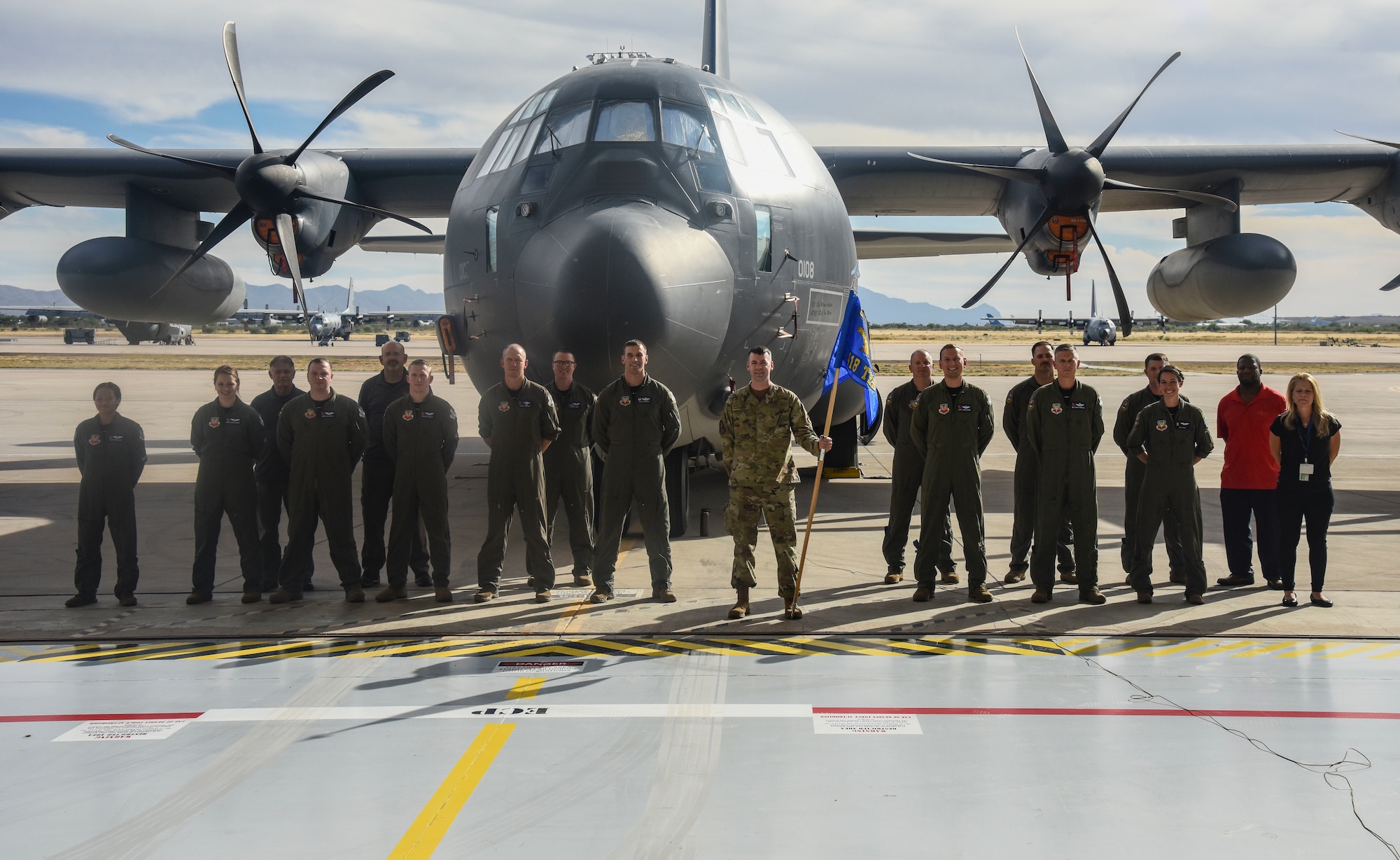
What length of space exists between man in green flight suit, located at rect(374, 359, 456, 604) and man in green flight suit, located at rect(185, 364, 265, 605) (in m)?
0.92

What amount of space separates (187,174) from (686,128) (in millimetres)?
8411

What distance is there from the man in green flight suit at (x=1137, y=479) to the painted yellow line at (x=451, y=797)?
15.5 feet

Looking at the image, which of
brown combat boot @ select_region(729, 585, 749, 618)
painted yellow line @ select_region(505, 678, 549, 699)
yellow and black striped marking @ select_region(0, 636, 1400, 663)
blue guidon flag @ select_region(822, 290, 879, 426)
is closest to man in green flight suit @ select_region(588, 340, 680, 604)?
brown combat boot @ select_region(729, 585, 749, 618)

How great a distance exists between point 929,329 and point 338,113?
133 meters

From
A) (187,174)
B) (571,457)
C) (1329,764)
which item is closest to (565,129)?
(571,457)

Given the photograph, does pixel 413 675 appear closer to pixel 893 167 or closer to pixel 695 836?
pixel 695 836

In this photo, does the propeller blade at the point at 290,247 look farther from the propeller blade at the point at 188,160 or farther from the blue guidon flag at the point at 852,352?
the blue guidon flag at the point at 852,352

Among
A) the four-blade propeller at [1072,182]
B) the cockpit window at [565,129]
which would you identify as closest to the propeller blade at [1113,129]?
the four-blade propeller at [1072,182]

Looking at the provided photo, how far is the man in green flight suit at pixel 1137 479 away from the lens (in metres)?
7.43

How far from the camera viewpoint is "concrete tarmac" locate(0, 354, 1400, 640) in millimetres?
6570

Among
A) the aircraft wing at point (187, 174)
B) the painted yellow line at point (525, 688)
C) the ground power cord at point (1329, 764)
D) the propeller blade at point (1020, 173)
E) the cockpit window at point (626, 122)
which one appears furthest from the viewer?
the aircraft wing at point (187, 174)

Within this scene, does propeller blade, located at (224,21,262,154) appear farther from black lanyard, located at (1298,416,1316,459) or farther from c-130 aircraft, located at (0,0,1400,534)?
black lanyard, located at (1298,416,1316,459)

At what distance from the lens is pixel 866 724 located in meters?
4.81

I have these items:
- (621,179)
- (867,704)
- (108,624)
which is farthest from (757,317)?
(108,624)
